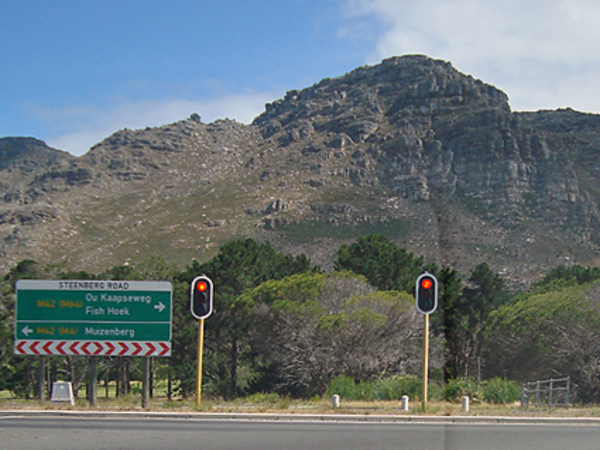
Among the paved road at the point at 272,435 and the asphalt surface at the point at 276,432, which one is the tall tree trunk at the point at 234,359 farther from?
the paved road at the point at 272,435

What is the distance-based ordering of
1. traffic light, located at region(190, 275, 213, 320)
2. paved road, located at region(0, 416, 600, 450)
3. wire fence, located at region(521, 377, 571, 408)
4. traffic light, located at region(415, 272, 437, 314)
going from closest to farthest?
paved road, located at region(0, 416, 600, 450)
traffic light, located at region(415, 272, 437, 314)
traffic light, located at region(190, 275, 213, 320)
wire fence, located at region(521, 377, 571, 408)

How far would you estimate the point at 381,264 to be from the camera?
49.5 m

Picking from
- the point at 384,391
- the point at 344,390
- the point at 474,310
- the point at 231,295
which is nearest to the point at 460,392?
the point at 384,391

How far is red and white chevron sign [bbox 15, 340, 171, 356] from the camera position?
1966 centimetres

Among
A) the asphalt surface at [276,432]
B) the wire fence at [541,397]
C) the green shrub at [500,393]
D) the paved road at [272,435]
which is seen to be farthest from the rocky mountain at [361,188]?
the paved road at [272,435]

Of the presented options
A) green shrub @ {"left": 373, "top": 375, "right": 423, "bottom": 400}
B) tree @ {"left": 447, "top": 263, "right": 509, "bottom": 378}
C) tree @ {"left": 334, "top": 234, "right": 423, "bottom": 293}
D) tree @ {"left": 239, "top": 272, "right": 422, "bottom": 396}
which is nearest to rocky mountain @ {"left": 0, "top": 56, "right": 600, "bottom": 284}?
tree @ {"left": 447, "top": 263, "right": 509, "bottom": 378}

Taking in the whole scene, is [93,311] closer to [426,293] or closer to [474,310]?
[426,293]

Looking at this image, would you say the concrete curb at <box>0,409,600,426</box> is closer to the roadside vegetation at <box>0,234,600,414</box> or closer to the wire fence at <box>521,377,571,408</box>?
the roadside vegetation at <box>0,234,600,414</box>

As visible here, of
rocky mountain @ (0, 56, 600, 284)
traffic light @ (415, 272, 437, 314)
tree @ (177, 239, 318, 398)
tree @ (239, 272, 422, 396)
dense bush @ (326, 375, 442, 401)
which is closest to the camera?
traffic light @ (415, 272, 437, 314)

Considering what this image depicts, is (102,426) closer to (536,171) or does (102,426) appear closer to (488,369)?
(488,369)

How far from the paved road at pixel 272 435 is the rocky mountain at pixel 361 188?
217 ft

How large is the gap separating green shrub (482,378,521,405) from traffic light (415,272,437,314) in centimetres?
669

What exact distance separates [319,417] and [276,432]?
9.60 ft

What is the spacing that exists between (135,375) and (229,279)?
1531 cm
